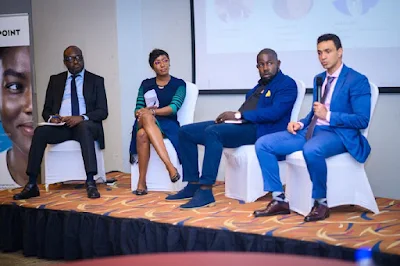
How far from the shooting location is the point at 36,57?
260 inches

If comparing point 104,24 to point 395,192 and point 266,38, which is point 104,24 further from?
point 395,192

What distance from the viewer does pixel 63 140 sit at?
5.09 metres

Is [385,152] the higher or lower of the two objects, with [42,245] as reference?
higher

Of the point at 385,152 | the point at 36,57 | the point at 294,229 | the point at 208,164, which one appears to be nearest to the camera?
the point at 294,229

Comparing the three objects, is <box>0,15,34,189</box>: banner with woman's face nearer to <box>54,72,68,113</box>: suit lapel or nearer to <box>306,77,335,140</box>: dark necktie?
<box>54,72,68,113</box>: suit lapel

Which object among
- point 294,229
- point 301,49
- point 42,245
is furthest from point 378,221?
point 42,245

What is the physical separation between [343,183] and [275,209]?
47 centimetres

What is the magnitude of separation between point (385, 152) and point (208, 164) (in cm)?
163

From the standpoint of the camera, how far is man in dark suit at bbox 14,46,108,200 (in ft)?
16.1

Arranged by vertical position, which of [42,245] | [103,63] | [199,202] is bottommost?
[42,245]

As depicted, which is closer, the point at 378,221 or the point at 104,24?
the point at 378,221

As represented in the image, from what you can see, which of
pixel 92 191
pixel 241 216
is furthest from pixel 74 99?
pixel 241 216

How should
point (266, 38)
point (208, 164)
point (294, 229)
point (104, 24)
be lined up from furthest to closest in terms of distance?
point (104, 24)
point (266, 38)
point (208, 164)
point (294, 229)

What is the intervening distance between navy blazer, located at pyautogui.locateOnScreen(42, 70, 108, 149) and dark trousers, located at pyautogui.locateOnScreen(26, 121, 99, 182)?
80 millimetres
